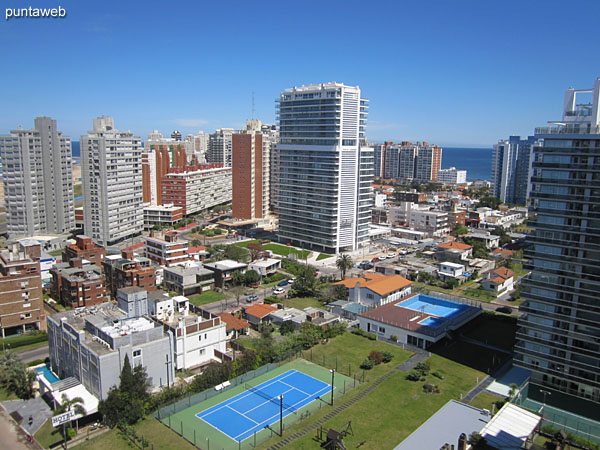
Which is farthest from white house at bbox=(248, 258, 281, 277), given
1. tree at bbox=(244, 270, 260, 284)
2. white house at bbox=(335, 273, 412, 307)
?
white house at bbox=(335, 273, 412, 307)

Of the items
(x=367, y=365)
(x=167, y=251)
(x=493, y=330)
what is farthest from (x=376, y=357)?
(x=167, y=251)

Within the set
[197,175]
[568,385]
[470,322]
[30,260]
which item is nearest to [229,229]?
[197,175]

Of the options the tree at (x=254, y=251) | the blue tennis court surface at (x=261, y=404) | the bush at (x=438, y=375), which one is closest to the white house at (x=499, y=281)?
the bush at (x=438, y=375)

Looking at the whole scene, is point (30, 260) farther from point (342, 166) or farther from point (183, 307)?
point (342, 166)

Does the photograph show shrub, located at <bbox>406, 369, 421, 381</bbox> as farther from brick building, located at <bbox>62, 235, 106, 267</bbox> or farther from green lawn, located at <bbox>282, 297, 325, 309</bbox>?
brick building, located at <bbox>62, 235, 106, 267</bbox>

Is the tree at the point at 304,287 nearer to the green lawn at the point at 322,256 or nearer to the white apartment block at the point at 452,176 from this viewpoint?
the green lawn at the point at 322,256

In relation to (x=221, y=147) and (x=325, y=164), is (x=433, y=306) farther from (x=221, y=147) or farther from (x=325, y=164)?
(x=221, y=147)
